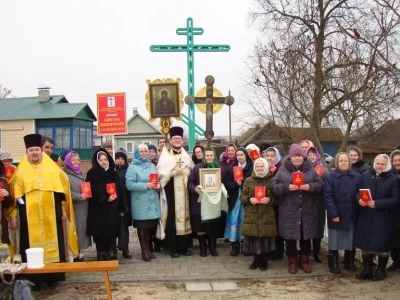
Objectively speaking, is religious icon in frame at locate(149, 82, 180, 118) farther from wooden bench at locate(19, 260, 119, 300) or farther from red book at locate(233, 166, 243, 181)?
wooden bench at locate(19, 260, 119, 300)

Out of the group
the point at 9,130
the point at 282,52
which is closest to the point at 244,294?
the point at 282,52

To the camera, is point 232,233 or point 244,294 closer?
point 244,294

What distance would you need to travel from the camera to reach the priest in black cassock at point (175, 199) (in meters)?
7.58

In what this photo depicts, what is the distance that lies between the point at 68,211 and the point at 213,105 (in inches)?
265

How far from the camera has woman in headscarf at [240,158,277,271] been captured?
655cm

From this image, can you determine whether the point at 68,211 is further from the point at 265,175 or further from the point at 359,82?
the point at 359,82

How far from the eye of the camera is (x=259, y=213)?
659cm

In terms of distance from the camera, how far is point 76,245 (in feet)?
21.7

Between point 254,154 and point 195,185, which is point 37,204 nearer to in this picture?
point 195,185

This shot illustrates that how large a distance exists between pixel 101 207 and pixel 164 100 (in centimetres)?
569

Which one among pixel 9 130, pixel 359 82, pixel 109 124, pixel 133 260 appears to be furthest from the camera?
pixel 9 130

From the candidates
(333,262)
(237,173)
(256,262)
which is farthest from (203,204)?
(333,262)

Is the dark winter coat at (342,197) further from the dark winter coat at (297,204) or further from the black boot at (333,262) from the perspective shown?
the black boot at (333,262)

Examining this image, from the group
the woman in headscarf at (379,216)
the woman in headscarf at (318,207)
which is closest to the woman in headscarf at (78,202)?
the woman in headscarf at (318,207)
